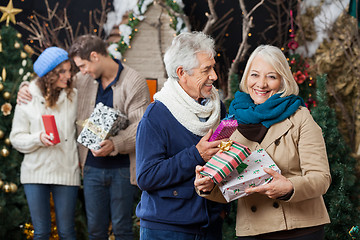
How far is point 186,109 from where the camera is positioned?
237 centimetres

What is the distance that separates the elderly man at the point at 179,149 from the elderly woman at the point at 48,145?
162 centimetres

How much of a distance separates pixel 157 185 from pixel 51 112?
187 centimetres

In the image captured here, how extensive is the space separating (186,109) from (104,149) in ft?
4.52

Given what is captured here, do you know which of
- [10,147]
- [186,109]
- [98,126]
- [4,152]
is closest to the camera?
[186,109]

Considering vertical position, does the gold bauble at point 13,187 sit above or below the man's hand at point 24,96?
below

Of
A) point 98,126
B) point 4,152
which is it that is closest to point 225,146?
point 98,126

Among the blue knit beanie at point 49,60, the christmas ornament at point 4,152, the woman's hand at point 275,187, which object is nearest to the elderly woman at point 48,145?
the blue knit beanie at point 49,60

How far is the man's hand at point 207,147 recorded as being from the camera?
2152mm

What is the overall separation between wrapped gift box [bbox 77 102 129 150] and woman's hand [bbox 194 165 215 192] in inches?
60.3

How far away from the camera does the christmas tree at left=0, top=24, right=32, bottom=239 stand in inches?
174

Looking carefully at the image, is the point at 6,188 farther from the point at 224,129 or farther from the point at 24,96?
the point at 224,129

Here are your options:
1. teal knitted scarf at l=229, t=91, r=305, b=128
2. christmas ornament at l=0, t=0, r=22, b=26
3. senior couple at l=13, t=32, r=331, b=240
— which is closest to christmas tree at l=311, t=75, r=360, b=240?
senior couple at l=13, t=32, r=331, b=240

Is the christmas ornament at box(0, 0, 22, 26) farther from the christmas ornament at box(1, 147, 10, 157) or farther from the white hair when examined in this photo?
the white hair

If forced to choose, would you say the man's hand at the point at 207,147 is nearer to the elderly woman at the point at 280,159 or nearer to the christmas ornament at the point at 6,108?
the elderly woman at the point at 280,159
